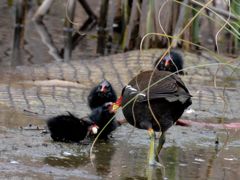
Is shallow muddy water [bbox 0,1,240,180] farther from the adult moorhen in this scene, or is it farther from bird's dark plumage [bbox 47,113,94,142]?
the adult moorhen

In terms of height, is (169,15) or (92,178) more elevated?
(169,15)

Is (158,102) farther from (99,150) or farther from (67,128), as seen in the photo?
(67,128)

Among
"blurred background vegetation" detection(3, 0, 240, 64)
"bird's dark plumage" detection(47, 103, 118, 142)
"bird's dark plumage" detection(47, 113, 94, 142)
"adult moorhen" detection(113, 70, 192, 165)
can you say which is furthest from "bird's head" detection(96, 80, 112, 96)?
"blurred background vegetation" detection(3, 0, 240, 64)

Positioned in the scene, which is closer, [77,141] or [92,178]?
[92,178]

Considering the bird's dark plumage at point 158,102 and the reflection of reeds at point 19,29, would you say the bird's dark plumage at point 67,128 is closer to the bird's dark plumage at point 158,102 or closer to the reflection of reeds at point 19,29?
the bird's dark plumage at point 158,102

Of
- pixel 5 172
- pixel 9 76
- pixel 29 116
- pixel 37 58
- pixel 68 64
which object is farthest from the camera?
pixel 37 58

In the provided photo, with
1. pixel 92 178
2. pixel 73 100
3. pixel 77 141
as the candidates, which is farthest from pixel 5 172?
pixel 73 100

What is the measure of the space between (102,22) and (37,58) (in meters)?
2.88

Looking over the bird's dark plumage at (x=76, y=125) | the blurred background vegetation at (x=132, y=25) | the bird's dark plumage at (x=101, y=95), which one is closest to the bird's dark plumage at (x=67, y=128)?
the bird's dark plumage at (x=76, y=125)

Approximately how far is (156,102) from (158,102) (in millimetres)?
16

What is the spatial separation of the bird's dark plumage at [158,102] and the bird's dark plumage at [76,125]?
59cm

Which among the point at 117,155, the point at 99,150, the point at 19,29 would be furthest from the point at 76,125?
the point at 19,29

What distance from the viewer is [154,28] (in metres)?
10.9

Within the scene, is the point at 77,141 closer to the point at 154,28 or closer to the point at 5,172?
the point at 5,172
